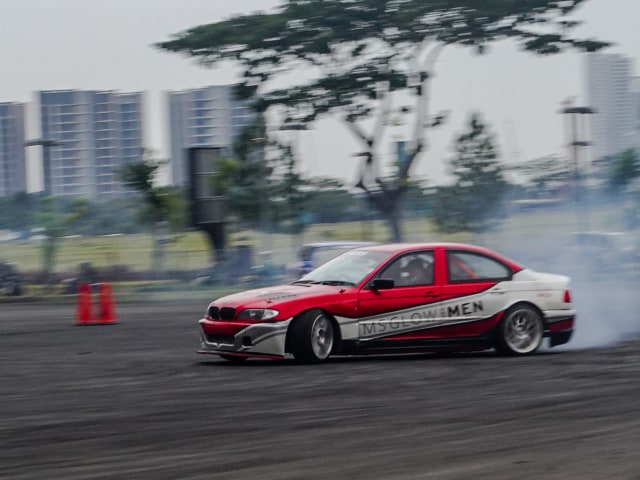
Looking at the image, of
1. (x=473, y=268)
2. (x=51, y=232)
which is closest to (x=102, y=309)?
(x=473, y=268)

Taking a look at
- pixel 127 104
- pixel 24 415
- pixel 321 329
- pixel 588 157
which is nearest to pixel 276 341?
pixel 321 329

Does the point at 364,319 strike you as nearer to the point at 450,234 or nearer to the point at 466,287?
the point at 466,287

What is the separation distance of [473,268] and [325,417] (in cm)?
540

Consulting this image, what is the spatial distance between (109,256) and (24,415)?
91.8ft

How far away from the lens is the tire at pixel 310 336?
489 inches

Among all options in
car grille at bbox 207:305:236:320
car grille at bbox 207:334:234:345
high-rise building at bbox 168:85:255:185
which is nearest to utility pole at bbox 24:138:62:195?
high-rise building at bbox 168:85:255:185

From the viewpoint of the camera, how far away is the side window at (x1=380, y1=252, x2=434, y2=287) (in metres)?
13.3

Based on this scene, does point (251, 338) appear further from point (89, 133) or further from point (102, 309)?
point (89, 133)

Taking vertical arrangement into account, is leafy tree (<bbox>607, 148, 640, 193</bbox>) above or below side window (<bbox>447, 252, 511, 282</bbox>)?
above

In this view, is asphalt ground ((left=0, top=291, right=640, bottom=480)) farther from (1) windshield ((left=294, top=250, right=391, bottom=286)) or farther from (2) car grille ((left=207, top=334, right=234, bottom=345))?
(1) windshield ((left=294, top=250, right=391, bottom=286))

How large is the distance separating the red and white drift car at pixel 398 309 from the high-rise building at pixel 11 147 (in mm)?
59025

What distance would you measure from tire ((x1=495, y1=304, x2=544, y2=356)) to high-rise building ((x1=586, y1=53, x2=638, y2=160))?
2859 centimetres

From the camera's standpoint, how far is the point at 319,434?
7930mm

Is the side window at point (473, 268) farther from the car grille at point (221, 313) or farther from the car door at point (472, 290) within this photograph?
the car grille at point (221, 313)
